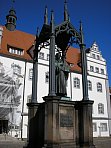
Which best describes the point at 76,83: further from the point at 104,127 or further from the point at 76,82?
the point at 104,127

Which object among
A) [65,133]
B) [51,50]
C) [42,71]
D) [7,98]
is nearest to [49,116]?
[65,133]

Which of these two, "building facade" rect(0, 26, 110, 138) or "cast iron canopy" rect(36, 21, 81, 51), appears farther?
"building facade" rect(0, 26, 110, 138)

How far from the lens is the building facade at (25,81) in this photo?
22453 millimetres

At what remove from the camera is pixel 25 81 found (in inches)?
951

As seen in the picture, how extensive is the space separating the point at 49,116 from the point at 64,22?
4096 mm

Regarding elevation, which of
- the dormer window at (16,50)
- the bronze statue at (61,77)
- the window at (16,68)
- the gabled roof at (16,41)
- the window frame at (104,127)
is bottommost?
the window frame at (104,127)

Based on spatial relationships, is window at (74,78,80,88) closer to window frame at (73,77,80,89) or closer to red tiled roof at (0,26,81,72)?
window frame at (73,77,80,89)

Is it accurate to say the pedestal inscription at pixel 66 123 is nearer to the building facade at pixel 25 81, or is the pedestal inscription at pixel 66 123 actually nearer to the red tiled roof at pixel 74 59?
the building facade at pixel 25 81

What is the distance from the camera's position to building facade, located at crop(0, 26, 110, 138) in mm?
22453

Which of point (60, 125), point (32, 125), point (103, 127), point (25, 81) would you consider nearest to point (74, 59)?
point (25, 81)

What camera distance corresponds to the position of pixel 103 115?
29328 millimetres

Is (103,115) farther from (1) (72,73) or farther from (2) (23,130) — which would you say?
(2) (23,130)

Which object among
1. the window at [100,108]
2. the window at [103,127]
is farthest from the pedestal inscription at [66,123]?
the window at [100,108]

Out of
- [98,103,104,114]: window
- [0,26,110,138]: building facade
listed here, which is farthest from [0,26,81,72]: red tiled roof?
[98,103,104,114]: window
